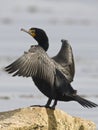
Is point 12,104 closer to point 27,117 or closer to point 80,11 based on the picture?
point 27,117

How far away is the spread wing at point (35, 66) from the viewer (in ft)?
38.8

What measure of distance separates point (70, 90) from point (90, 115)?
2.61 m

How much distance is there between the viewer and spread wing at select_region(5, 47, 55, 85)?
11.8 metres

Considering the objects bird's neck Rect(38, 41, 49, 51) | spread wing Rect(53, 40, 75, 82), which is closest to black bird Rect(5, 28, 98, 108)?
bird's neck Rect(38, 41, 49, 51)

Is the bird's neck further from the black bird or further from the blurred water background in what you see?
the blurred water background

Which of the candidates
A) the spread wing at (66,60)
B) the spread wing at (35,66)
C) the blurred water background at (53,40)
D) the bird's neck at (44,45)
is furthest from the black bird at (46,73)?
the blurred water background at (53,40)

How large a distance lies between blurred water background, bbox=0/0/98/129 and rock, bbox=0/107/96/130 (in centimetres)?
202

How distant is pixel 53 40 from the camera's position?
25125 millimetres

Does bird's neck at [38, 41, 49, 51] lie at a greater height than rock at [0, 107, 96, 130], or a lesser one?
greater

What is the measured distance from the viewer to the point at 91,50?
23156 millimetres

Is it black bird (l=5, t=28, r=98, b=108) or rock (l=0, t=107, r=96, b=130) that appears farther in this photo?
black bird (l=5, t=28, r=98, b=108)

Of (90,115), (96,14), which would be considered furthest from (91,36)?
(90,115)

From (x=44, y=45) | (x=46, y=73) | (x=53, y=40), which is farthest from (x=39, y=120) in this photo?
(x=53, y=40)

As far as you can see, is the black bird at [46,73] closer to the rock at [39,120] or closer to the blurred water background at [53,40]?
the rock at [39,120]
